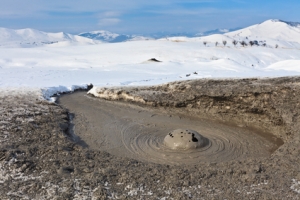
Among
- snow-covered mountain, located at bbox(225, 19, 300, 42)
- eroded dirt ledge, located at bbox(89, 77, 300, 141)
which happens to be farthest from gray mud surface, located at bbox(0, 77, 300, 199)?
snow-covered mountain, located at bbox(225, 19, 300, 42)

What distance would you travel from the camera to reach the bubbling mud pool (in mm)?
8398

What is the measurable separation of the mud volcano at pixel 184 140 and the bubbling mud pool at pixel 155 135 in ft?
0.17

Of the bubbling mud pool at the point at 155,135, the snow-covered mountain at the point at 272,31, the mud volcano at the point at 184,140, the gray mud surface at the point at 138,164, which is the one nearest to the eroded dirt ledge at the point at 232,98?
the gray mud surface at the point at 138,164

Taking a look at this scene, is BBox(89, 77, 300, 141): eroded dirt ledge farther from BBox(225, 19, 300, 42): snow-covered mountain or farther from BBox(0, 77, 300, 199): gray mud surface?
BBox(225, 19, 300, 42): snow-covered mountain

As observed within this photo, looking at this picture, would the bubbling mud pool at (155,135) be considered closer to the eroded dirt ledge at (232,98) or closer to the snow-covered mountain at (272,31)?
the eroded dirt ledge at (232,98)

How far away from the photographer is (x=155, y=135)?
32.1 feet

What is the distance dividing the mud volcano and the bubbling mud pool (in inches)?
2.1

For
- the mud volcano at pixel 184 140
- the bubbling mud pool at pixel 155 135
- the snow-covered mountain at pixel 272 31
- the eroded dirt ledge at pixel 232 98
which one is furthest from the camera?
the snow-covered mountain at pixel 272 31

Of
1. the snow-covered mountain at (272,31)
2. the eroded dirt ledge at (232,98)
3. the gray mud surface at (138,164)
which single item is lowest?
the gray mud surface at (138,164)

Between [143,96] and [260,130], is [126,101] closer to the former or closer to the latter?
[143,96]

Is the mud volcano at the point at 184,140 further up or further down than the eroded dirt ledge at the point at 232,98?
further down

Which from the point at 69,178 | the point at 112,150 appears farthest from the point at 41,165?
the point at 112,150

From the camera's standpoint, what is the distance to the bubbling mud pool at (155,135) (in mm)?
8398

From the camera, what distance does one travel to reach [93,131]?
10055 mm
